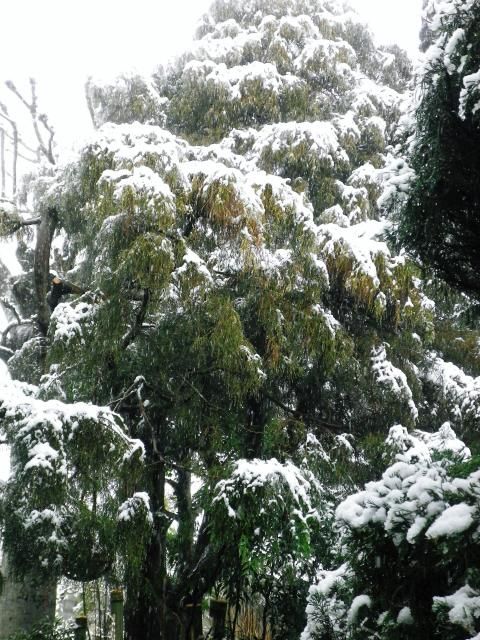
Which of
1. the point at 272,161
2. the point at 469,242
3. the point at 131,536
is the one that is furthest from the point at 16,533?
the point at 272,161

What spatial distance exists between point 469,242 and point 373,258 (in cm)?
205

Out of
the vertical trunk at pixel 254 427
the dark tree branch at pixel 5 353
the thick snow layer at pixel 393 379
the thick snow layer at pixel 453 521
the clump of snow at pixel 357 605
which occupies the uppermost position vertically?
the dark tree branch at pixel 5 353

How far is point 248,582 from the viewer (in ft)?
12.4

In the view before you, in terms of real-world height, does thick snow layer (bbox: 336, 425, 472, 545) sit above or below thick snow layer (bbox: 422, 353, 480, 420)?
below

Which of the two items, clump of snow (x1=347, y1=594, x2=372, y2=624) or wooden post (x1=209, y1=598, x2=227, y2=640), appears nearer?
clump of snow (x1=347, y1=594, x2=372, y2=624)

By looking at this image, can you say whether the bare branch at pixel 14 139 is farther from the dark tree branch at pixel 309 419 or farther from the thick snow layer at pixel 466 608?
the thick snow layer at pixel 466 608

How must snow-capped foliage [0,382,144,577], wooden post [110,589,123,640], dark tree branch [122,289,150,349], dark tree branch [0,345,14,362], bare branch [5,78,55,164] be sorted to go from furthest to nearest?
bare branch [5,78,55,164] < dark tree branch [0,345,14,362] < wooden post [110,589,123,640] < dark tree branch [122,289,150,349] < snow-capped foliage [0,382,144,577]

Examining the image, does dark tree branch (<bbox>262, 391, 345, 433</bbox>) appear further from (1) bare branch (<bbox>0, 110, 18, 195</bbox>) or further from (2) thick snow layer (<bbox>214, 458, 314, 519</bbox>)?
(1) bare branch (<bbox>0, 110, 18, 195</bbox>)

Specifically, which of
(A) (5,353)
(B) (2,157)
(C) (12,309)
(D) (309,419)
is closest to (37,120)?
(B) (2,157)

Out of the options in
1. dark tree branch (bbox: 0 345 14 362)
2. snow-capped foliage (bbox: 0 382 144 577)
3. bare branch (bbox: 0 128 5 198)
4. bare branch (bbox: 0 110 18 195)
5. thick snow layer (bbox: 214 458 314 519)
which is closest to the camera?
snow-capped foliage (bbox: 0 382 144 577)

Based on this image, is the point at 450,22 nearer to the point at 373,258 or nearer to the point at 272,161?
the point at 373,258

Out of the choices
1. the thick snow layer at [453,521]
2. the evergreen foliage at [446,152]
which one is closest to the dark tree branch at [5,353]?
the evergreen foliage at [446,152]

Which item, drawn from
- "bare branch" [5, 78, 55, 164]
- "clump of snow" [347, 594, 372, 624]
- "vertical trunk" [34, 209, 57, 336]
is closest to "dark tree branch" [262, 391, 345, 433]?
"vertical trunk" [34, 209, 57, 336]

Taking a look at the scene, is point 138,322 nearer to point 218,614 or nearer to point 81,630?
point 218,614
